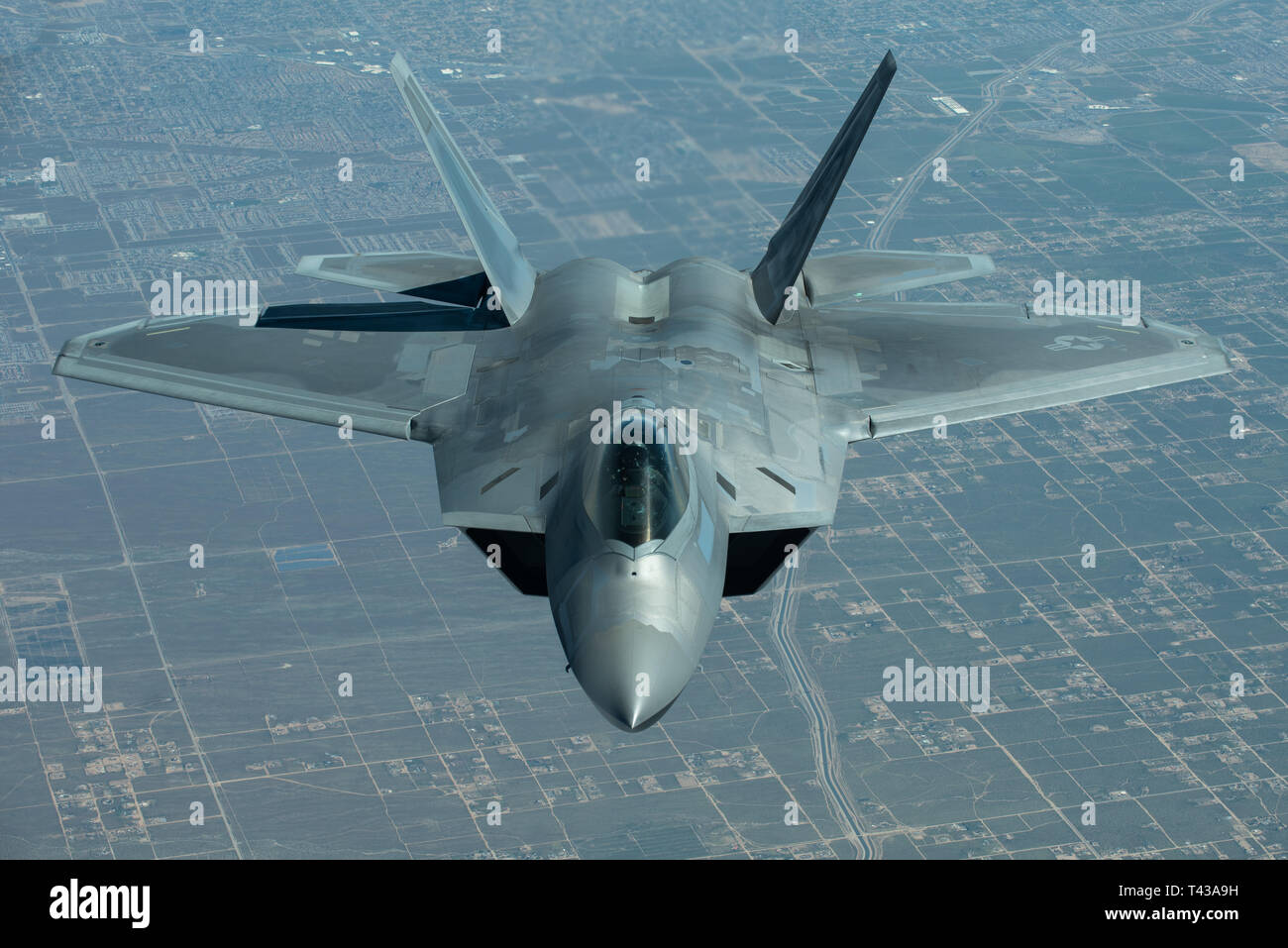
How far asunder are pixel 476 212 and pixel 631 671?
14353 mm

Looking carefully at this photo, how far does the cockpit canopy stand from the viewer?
97.8ft

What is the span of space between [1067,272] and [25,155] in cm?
11167

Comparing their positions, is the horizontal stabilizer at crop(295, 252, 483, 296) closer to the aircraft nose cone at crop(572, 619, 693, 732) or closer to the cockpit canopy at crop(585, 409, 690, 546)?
the cockpit canopy at crop(585, 409, 690, 546)

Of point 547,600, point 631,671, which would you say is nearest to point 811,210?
point 631,671

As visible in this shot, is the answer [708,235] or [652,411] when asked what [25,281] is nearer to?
[708,235]

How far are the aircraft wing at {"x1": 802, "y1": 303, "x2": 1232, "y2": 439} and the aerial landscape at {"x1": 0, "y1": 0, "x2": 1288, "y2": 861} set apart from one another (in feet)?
202

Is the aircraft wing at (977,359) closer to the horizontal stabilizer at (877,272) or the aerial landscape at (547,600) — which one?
the horizontal stabilizer at (877,272)

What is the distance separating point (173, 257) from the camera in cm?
17175

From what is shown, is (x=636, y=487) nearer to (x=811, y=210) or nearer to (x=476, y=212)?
(x=811, y=210)

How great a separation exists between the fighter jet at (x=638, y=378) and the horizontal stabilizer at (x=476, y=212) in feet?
0.24

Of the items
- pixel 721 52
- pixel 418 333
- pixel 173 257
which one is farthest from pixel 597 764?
pixel 418 333

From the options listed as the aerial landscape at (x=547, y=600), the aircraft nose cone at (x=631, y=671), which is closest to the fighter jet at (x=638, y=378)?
the aircraft nose cone at (x=631, y=671)
